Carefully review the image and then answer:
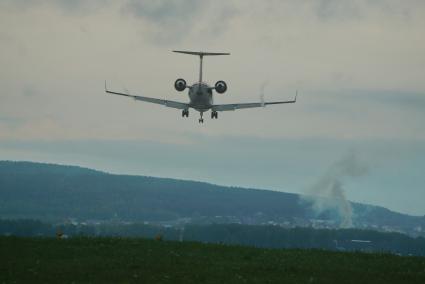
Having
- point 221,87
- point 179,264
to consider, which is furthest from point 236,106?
point 179,264

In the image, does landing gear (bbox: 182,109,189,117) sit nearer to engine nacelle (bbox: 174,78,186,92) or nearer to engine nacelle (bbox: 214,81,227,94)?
engine nacelle (bbox: 174,78,186,92)

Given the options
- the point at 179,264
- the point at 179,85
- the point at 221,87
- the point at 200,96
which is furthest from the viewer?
the point at 179,85

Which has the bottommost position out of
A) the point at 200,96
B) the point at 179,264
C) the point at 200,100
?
the point at 179,264

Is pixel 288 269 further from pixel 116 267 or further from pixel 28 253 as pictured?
pixel 28 253

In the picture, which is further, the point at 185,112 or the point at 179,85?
the point at 185,112

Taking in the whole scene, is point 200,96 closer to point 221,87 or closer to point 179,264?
point 221,87

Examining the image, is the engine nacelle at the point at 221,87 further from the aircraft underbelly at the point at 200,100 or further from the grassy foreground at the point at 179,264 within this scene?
the grassy foreground at the point at 179,264

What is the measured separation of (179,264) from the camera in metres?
52.9

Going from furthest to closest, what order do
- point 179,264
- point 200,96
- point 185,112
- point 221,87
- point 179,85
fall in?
point 185,112 → point 179,85 → point 221,87 → point 200,96 → point 179,264

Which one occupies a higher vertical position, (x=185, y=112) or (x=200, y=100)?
(x=200, y=100)

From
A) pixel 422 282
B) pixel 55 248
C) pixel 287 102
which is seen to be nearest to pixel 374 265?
pixel 422 282

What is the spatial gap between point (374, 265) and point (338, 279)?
596 centimetres

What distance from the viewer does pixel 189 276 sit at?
162ft

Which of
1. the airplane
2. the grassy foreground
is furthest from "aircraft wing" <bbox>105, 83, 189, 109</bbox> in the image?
the grassy foreground
